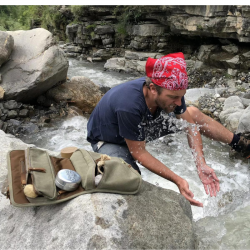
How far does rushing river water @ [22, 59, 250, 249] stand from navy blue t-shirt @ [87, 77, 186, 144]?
1090 millimetres

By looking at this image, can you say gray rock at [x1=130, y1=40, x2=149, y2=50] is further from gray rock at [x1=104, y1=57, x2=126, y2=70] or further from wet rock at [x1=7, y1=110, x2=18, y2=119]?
wet rock at [x1=7, y1=110, x2=18, y2=119]

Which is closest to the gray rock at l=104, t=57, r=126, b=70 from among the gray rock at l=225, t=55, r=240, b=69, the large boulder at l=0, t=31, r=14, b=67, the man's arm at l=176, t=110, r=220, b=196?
the gray rock at l=225, t=55, r=240, b=69

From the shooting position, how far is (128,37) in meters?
13.1

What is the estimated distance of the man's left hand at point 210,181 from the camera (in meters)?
2.36

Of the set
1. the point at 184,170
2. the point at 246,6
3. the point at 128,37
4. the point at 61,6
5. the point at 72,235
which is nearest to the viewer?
the point at 72,235

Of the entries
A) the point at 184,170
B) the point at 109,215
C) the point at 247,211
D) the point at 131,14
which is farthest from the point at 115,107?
the point at 131,14

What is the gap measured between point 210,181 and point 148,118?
2.87ft

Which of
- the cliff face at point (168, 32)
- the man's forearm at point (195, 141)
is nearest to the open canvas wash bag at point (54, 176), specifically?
the man's forearm at point (195, 141)

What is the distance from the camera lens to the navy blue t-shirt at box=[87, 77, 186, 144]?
2.34 m

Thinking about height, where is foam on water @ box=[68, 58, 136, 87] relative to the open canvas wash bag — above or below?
below

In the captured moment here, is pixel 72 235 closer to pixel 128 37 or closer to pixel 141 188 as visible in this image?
pixel 141 188

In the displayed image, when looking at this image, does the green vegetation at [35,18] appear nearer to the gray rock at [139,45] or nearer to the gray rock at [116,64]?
the gray rock at [116,64]

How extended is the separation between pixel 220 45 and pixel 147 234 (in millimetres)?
9727

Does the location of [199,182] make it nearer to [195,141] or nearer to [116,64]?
[195,141]
